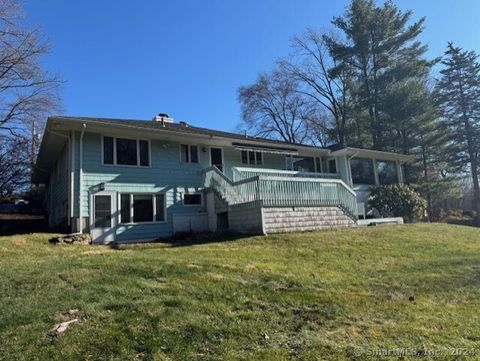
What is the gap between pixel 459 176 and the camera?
35406 mm

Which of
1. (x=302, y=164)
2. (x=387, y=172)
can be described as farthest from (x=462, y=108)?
(x=302, y=164)

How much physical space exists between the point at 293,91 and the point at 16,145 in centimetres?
2502

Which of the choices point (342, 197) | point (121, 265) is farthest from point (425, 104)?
point (121, 265)

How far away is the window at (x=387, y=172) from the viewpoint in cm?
2512

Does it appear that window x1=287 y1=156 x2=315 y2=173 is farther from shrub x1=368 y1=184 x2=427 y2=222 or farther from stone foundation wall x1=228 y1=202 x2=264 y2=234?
stone foundation wall x1=228 y1=202 x2=264 y2=234

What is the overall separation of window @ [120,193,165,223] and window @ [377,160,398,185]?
14438 millimetres

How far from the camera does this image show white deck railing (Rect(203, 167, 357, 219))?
48.2 feet

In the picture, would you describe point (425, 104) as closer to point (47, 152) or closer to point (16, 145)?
point (47, 152)

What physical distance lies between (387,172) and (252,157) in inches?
395

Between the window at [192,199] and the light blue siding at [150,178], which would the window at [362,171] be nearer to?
the light blue siding at [150,178]

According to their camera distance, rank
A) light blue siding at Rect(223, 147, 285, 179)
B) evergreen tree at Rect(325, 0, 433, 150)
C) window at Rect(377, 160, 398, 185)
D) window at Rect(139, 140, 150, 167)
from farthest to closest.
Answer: evergreen tree at Rect(325, 0, 433, 150)
window at Rect(377, 160, 398, 185)
light blue siding at Rect(223, 147, 285, 179)
window at Rect(139, 140, 150, 167)

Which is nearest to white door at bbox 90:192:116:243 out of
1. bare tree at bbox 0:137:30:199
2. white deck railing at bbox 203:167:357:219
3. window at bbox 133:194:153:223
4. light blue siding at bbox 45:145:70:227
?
window at bbox 133:194:153:223

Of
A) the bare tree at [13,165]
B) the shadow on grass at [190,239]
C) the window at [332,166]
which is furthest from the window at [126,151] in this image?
the bare tree at [13,165]

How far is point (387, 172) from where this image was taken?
2566 centimetres
